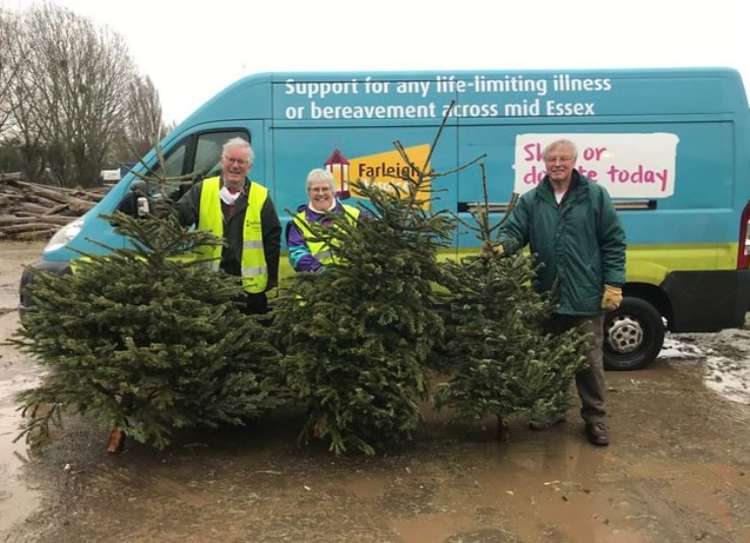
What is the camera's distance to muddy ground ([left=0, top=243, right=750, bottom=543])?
3.16 m

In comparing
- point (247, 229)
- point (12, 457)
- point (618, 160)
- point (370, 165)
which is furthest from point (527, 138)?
point (12, 457)

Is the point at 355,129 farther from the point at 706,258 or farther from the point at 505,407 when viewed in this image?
the point at 706,258

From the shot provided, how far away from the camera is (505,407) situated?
3.88 metres

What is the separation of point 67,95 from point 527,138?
113 feet

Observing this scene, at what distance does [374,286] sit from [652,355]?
3393 millimetres

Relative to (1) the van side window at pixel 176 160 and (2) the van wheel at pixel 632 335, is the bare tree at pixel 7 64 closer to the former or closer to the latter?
(1) the van side window at pixel 176 160

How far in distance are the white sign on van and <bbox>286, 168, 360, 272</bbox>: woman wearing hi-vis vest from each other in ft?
6.88

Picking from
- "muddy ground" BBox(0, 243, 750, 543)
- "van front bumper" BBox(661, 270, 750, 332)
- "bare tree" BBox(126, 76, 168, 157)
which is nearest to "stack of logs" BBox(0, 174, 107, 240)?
"muddy ground" BBox(0, 243, 750, 543)

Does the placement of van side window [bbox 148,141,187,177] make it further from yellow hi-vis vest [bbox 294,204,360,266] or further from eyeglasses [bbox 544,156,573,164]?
eyeglasses [bbox 544,156,573,164]

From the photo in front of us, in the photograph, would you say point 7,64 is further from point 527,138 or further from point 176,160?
point 527,138

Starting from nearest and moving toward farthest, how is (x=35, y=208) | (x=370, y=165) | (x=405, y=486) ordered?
(x=405, y=486), (x=370, y=165), (x=35, y=208)

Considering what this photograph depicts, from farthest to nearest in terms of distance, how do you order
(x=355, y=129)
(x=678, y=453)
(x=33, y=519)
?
(x=355, y=129) → (x=678, y=453) → (x=33, y=519)

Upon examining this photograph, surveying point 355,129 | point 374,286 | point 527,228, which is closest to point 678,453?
point 527,228

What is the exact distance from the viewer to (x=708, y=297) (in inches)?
224
